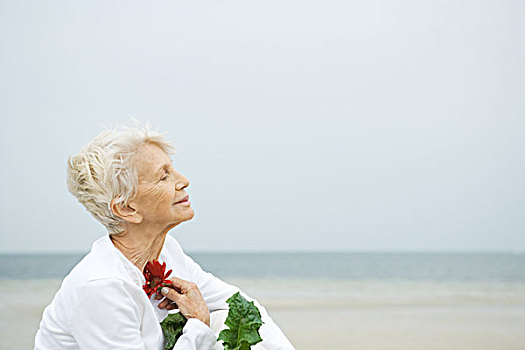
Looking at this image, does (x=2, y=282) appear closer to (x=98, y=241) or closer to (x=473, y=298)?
(x=473, y=298)

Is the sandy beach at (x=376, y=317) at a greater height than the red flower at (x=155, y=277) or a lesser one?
lesser

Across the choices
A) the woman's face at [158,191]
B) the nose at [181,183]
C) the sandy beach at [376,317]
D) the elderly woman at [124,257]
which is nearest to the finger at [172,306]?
the elderly woman at [124,257]

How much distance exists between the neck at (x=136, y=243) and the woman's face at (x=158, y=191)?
0.13 ft

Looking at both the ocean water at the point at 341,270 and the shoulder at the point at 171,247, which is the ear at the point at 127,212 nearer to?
→ the shoulder at the point at 171,247

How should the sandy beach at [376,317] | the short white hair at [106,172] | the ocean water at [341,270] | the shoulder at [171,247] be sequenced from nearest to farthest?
1. the short white hair at [106,172]
2. the shoulder at [171,247]
3. the sandy beach at [376,317]
4. the ocean water at [341,270]

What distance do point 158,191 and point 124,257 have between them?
22 cm

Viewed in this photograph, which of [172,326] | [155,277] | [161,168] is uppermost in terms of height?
[161,168]

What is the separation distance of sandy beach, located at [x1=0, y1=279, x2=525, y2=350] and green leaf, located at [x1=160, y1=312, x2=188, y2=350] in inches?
145

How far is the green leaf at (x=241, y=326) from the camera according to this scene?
1.94 meters

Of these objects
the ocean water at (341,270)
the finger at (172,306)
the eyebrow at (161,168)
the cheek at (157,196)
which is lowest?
the ocean water at (341,270)

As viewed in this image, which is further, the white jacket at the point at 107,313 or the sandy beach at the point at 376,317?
the sandy beach at the point at 376,317

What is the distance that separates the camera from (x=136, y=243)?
197 centimetres

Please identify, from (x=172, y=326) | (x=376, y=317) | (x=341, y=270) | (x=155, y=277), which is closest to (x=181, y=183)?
(x=155, y=277)

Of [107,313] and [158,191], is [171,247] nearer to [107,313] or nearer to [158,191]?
[158,191]
